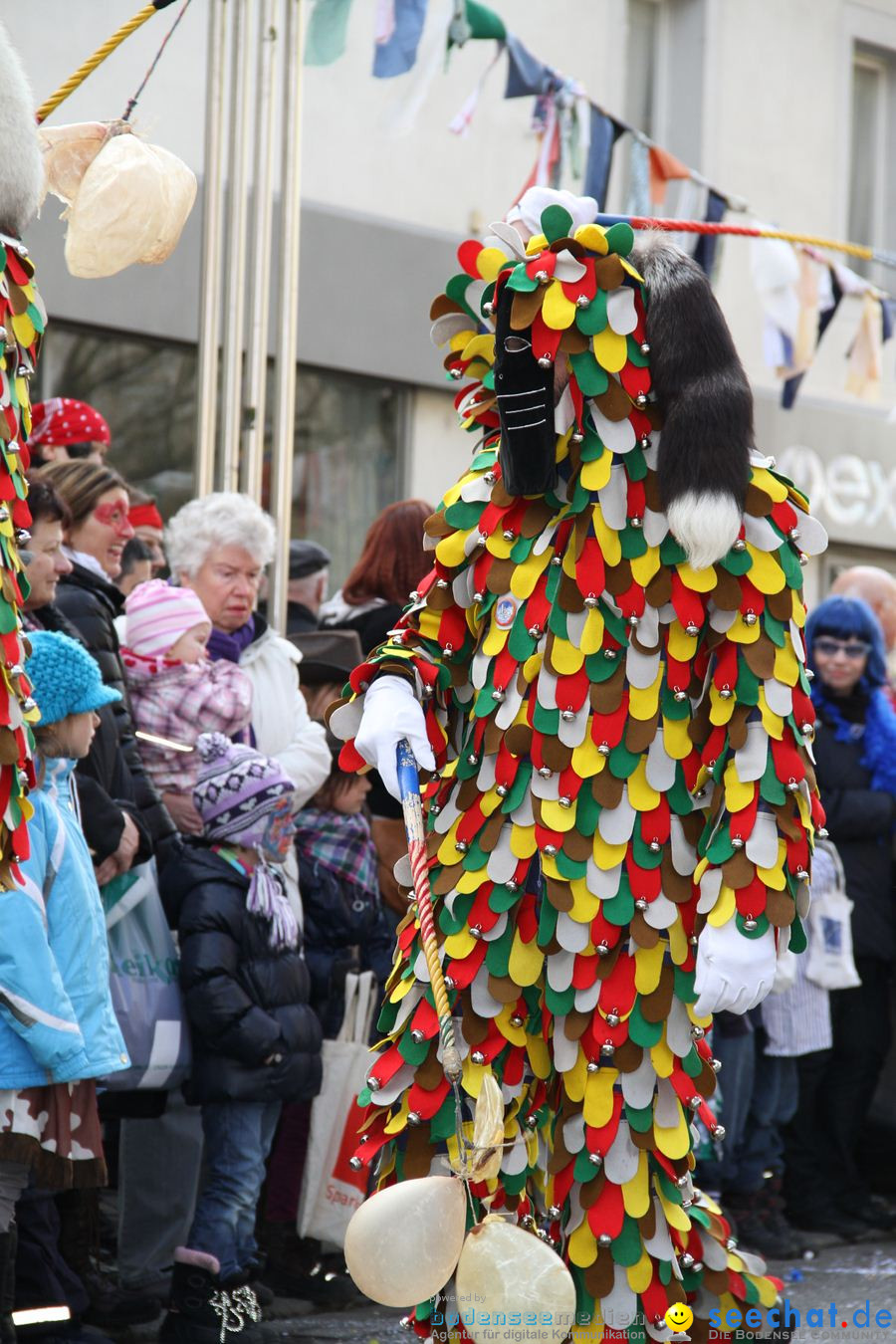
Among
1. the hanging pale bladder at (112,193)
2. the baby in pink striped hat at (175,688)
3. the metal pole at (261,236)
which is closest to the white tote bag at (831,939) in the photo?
the baby in pink striped hat at (175,688)

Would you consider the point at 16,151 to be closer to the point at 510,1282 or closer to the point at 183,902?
the point at 510,1282

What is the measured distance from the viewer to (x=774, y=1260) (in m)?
5.14

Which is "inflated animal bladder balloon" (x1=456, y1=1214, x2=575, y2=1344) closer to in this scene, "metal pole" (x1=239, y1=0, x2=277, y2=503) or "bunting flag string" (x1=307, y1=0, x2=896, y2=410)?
"bunting flag string" (x1=307, y1=0, x2=896, y2=410)

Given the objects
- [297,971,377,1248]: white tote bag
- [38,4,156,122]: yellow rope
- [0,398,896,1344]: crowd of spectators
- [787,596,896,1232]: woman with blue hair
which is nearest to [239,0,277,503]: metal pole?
[0,398,896,1344]: crowd of spectators

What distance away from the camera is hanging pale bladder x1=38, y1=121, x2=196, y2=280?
129 inches

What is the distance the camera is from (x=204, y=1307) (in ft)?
12.7

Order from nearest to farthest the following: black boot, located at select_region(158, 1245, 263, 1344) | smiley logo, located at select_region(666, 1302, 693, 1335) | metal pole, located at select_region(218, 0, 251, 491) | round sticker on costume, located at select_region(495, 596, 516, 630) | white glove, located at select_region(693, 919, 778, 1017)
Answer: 1. white glove, located at select_region(693, 919, 778, 1017)
2. smiley logo, located at select_region(666, 1302, 693, 1335)
3. round sticker on costume, located at select_region(495, 596, 516, 630)
4. black boot, located at select_region(158, 1245, 263, 1344)
5. metal pole, located at select_region(218, 0, 251, 491)

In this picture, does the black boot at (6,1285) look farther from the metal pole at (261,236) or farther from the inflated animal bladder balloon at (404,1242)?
the metal pole at (261,236)

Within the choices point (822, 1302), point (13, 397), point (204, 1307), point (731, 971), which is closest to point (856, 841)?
point (822, 1302)

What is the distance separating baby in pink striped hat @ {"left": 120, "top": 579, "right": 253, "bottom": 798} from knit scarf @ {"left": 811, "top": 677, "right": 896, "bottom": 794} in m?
2.16

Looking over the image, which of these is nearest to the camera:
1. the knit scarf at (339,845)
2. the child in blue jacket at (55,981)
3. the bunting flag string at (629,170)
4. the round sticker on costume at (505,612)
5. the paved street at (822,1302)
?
the round sticker on costume at (505,612)

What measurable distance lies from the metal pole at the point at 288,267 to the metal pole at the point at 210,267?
21cm

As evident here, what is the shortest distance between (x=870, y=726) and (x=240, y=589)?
84.3 inches

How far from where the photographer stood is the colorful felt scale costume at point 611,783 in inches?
118
